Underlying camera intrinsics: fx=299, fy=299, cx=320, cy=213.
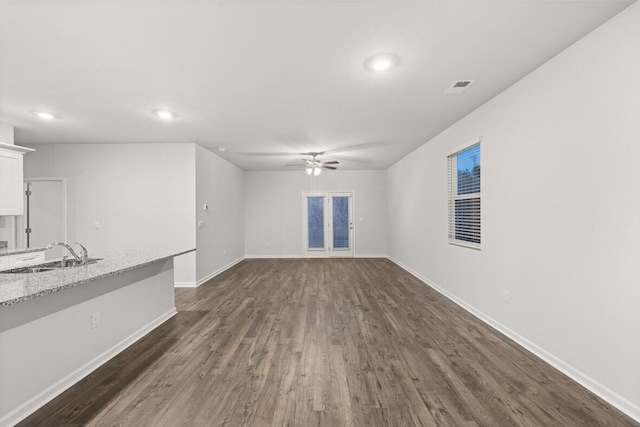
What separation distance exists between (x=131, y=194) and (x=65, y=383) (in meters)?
3.85

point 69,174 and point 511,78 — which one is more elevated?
point 511,78

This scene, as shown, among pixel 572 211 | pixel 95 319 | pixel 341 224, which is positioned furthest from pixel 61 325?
pixel 341 224

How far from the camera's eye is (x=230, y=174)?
288 inches

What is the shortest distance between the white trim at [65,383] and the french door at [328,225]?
581 centimetres

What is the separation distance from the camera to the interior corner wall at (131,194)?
527 centimetres

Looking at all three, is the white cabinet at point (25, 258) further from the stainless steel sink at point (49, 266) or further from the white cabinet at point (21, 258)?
the stainless steel sink at point (49, 266)

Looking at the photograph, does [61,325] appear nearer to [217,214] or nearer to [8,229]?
[8,229]

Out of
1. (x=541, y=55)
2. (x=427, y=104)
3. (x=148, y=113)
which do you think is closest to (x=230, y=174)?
(x=148, y=113)

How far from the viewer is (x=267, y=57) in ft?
7.95

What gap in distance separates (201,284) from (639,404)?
5431 millimetres

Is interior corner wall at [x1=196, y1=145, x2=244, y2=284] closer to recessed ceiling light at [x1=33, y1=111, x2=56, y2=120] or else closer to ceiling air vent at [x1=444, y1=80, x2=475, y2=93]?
recessed ceiling light at [x1=33, y1=111, x2=56, y2=120]

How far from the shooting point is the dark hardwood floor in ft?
6.03

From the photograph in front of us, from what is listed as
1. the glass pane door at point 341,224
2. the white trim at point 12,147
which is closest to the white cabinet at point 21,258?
the white trim at point 12,147

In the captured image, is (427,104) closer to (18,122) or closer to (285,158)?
(285,158)
